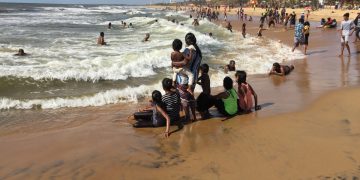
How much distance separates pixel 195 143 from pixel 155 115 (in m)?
1.10

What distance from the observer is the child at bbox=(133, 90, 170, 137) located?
21.5ft

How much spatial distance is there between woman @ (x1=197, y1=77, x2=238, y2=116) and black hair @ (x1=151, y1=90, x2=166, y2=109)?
818mm

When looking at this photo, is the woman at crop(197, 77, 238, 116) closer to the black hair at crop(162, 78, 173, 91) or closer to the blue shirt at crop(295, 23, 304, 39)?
the black hair at crop(162, 78, 173, 91)

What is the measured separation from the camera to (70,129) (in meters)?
6.93

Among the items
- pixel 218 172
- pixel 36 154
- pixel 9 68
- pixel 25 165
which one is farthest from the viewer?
pixel 9 68

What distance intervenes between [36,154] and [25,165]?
40cm

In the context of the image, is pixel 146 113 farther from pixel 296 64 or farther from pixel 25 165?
pixel 296 64

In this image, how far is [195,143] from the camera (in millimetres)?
5898

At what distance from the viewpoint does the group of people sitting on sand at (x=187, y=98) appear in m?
6.76

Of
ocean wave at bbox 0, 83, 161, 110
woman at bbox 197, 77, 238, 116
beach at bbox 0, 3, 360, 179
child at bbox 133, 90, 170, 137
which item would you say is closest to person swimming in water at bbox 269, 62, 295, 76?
beach at bbox 0, 3, 360, 179

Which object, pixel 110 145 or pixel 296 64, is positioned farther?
pixel 296 64

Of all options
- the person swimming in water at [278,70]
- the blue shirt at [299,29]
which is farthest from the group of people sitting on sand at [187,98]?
the blue shirt at [299,29]

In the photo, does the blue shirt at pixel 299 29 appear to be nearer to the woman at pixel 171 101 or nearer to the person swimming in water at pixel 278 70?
the person swimming in water at pixel 278 70

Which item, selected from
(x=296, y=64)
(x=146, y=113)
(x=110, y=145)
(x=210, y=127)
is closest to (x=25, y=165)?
(x=110, y=145)
